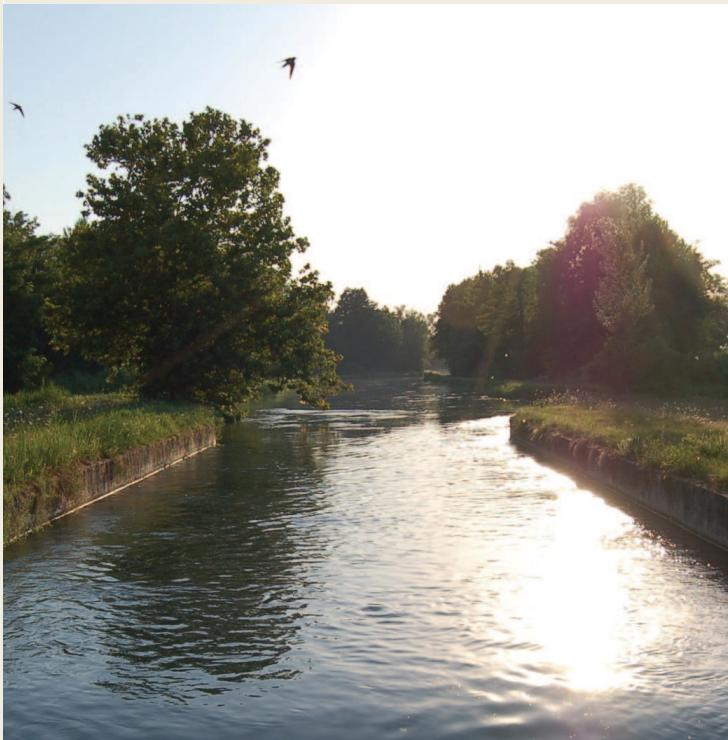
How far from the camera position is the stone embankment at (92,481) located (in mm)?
15117

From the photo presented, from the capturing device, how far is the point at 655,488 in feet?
57.4

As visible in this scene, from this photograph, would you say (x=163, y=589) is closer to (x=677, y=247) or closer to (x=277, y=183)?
(x=277, y=183)

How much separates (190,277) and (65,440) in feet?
66.8

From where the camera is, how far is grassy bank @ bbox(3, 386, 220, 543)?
14781mm

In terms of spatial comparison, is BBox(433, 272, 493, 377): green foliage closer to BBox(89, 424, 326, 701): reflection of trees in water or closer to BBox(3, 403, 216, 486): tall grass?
BBox(3, 403, 216, 486): tall grass

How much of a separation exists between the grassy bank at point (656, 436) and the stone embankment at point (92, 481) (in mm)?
10901

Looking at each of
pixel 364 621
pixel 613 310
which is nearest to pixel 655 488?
pixel 364 621

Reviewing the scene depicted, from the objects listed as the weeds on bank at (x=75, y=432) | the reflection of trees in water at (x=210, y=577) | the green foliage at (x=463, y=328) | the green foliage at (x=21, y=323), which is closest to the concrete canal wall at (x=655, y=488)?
the reflection of trees in water at (x=210, y=577)

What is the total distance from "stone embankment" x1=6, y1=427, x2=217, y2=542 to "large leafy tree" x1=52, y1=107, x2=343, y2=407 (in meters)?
10.5

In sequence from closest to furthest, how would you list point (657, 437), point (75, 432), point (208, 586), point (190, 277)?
point (208, 586), point (75, 432), point (657, 437), point (190, 277)

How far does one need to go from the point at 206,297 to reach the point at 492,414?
2007cm

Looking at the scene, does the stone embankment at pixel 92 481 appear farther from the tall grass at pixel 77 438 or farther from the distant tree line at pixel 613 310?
the distant tree line at pixel 613 310

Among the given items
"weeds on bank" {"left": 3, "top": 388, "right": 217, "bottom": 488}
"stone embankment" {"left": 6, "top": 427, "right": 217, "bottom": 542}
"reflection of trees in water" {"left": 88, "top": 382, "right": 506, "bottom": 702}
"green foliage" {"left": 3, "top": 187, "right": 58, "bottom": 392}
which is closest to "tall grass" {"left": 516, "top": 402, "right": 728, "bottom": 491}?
"reflection of trees in water" {"left": 88, "top": 382, "right": 506, "bottom": 702}

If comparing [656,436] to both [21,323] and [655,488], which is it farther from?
[21,323]
